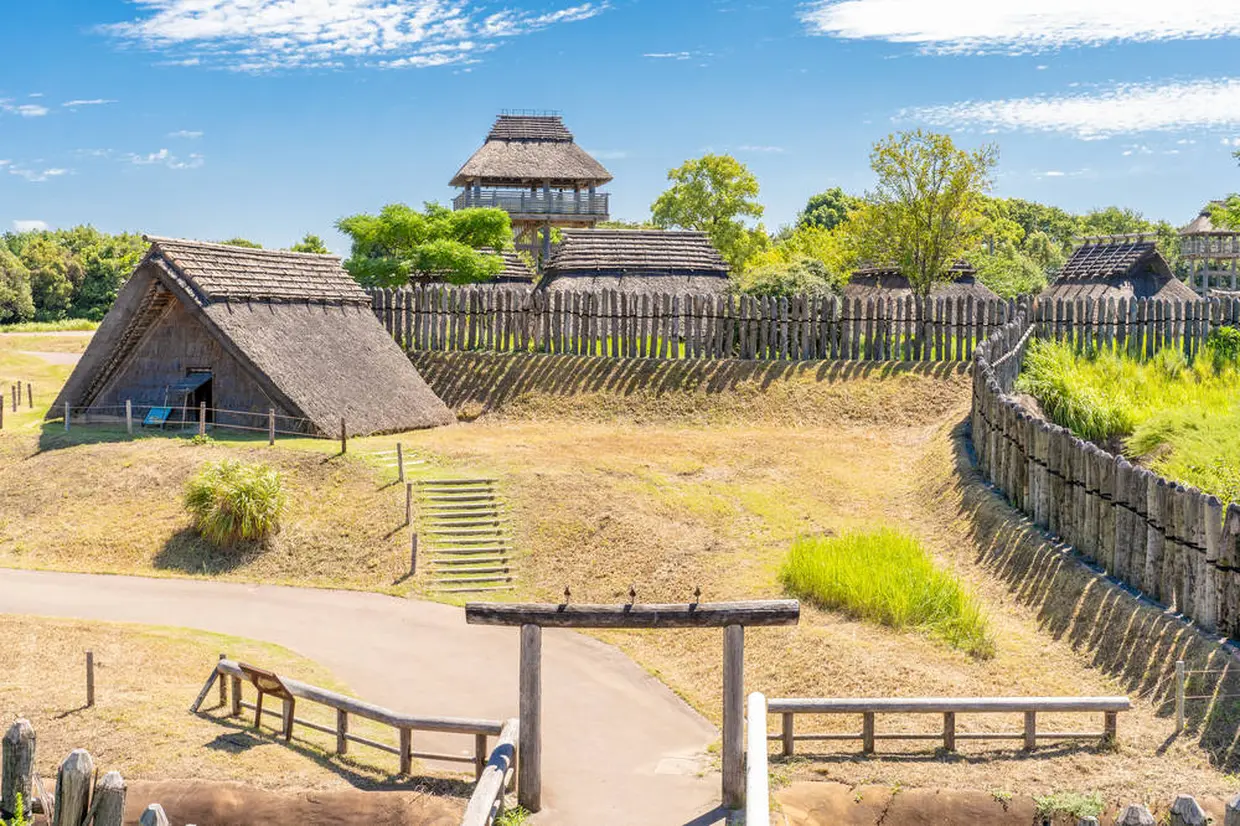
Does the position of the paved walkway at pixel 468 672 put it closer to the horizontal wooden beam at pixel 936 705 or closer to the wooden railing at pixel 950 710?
the wooden railing at pixel 950 710

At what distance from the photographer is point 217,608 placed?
18.3 m

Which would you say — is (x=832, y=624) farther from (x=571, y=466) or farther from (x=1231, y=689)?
(x=571, y=466)

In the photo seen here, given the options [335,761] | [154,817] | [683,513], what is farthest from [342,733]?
[683,513]

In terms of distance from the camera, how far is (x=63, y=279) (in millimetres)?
64750

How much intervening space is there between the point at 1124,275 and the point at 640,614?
40101 mm

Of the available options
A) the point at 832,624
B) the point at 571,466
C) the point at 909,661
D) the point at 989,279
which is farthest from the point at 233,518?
the point at 989,279

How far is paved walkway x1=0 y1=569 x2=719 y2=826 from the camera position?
11.8 metres

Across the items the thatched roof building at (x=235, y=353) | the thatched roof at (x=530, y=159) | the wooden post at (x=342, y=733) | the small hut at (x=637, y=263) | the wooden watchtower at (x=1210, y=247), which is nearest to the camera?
the wooden post at (x=342, y=733)

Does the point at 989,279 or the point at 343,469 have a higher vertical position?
the point at 989,279

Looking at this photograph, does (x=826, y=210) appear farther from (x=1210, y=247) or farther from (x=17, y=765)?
(x=17, y=765)

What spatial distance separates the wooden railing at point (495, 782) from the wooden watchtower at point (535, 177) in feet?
146

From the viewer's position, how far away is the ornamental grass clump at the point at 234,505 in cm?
2067

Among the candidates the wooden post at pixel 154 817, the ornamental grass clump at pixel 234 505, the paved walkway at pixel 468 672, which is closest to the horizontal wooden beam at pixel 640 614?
the paved walkway at pixel 468 672

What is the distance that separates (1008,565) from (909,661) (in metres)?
4.19
